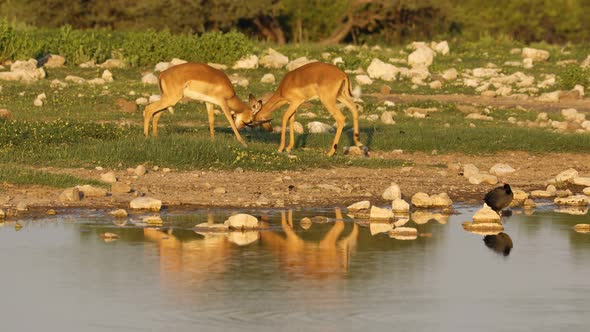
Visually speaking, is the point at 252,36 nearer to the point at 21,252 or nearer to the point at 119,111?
the point at 119,111

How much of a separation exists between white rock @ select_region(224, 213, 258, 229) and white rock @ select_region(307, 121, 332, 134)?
7.49m

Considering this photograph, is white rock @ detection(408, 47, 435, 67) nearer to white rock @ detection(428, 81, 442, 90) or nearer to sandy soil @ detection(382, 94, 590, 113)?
white rock @ detection(428, 81, 442, 90)

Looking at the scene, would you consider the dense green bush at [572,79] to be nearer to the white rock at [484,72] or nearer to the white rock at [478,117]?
the white rock at [484,72]

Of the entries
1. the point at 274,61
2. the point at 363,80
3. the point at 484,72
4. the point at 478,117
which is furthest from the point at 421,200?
the point at 484,72

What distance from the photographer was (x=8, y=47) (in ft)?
97.2

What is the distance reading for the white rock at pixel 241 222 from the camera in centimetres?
1283

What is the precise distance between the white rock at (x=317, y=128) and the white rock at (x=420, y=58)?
1243 centimetres

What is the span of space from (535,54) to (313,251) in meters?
25.3

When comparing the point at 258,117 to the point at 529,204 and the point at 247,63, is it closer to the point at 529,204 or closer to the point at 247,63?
the point at 529,204

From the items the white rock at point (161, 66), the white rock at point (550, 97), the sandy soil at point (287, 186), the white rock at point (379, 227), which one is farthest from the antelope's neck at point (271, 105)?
the white rock at point (161, 66)

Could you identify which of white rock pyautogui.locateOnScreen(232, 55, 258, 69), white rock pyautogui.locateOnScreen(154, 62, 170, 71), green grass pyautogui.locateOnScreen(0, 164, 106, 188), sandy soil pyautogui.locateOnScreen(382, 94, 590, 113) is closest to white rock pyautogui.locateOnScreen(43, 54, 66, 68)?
white rock pyautogui.locateOnScreen(154, 62, 170, 71)

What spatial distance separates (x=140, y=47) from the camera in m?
30.9

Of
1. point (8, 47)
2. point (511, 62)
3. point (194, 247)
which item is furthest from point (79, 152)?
point (511, 62)

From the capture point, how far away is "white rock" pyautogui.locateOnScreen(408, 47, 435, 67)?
109 feet
